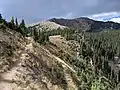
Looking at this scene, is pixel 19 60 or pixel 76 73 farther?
pixel 76 73

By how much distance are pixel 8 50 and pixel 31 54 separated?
855 centimetres

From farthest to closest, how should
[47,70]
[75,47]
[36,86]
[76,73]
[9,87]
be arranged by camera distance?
[75,47], [76,73], [47,70], [36,86], [9,87]

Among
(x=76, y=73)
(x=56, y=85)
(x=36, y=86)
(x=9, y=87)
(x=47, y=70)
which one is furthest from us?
(x=76, y=73)

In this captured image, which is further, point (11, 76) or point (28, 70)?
point (28, 70)

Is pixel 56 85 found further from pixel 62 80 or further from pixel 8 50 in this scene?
pixel 8 50

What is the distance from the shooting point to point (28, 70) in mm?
61469

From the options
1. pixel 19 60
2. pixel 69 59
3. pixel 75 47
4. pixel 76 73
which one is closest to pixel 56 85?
pixel 19 60

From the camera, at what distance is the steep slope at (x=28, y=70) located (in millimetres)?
55475

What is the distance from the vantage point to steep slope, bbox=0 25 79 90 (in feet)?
182

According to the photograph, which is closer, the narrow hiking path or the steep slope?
the narrow hiking path

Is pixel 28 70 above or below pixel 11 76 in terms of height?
above

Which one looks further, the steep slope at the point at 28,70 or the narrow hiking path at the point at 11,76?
the steep slope at the point at 28,70

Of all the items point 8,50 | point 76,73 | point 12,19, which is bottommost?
point 76,73

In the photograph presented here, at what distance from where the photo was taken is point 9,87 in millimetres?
51938
